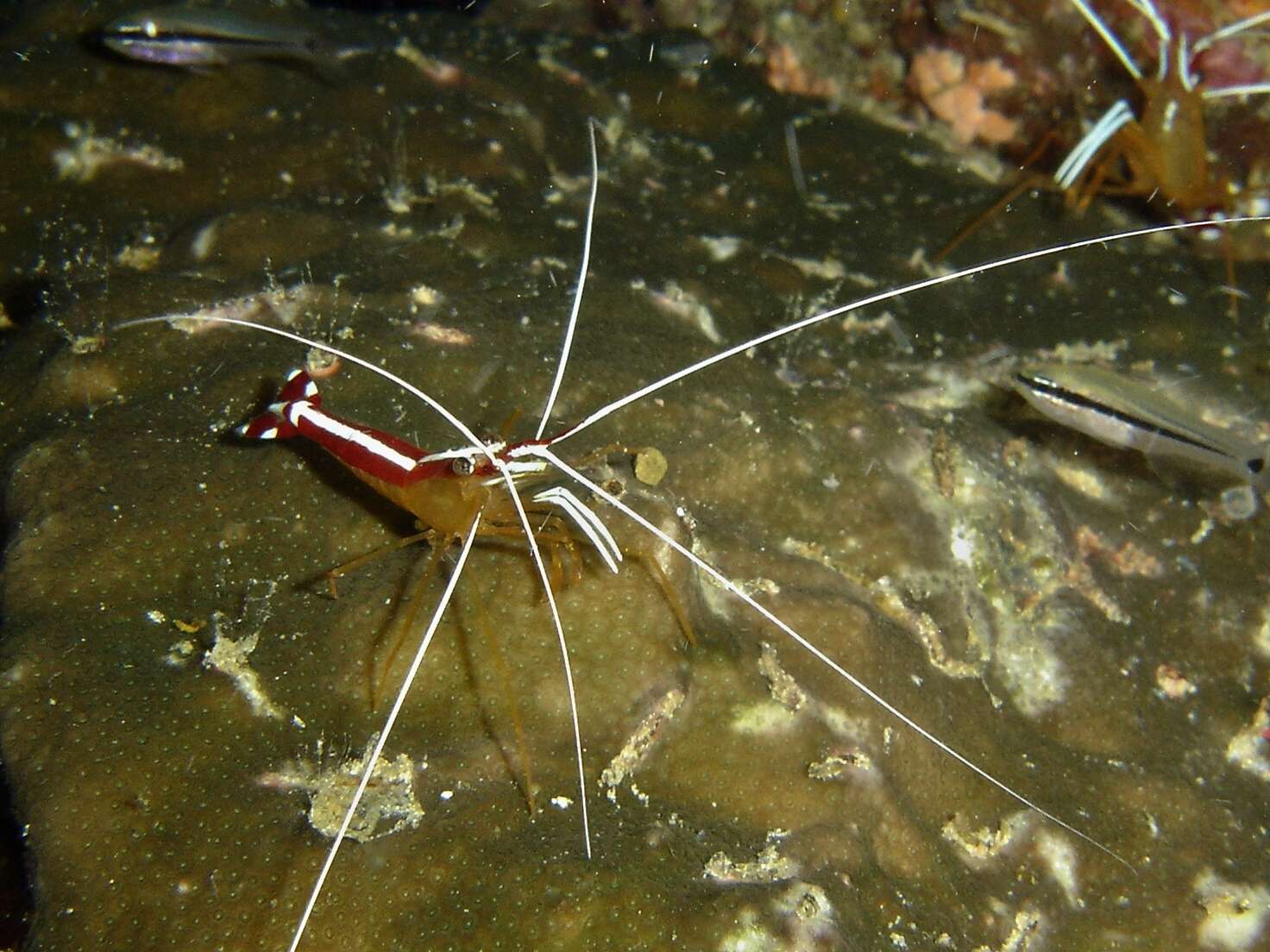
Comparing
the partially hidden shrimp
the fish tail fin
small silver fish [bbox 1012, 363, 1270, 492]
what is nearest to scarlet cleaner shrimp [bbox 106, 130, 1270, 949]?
small silver fish [bbox 1012, 363, 1270, 492]

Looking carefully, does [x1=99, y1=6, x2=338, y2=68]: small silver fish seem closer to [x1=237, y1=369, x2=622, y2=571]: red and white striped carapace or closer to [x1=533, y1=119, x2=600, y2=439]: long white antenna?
[x1=533, y1=119, x2=600, y2=439]: long white antenna

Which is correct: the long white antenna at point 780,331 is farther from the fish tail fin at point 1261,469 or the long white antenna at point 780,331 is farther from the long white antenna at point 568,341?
the fish tail fin at point 1261,469

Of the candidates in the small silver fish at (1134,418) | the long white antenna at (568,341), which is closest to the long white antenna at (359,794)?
the long white antenna at (568,341)

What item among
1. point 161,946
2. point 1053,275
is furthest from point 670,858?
point 1053,275

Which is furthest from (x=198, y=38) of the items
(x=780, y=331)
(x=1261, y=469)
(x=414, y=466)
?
(x=1261, y=469)

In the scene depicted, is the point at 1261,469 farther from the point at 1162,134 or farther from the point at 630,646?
the point at 630,646

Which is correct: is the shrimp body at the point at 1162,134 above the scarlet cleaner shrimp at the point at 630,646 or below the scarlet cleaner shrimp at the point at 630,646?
above

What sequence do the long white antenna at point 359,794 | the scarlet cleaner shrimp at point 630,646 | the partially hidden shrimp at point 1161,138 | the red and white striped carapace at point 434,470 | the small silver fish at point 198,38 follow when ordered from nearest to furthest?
1. the long white antenna at point 359,794
2. the scarlet cleaner shrimp at point 630,646
3. the red and white striped carapace at point 434,470
4. the small silver fish at point 198,38
5. the partially hidden shrimp at point 1161,138

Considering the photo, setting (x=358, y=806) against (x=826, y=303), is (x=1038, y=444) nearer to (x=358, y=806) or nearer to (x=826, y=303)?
(x=826, y=303)
